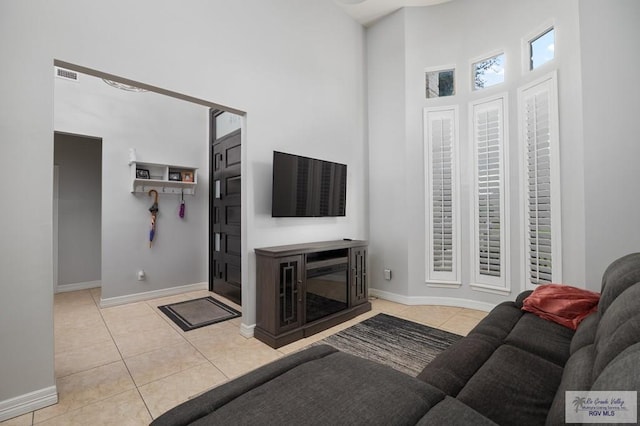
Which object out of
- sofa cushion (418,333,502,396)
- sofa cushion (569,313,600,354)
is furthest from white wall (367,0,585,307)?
sofa cushion (418,333,502,396)

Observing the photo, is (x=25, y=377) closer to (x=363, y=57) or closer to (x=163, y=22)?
(x=163, y=22)

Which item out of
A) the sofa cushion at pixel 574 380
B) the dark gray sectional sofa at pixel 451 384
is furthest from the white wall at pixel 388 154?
the sofa cushion at pixel 574 380

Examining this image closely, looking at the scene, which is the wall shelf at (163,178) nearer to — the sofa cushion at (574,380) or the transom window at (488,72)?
the transom window at (488,72)

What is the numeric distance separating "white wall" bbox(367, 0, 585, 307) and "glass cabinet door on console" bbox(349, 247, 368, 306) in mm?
650

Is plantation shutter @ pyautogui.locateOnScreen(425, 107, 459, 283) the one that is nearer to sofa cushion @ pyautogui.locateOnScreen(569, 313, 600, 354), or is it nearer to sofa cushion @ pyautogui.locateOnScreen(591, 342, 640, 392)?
sofa cushion @ pyautogui.locateOnScreen(569, 313, 600, 354)

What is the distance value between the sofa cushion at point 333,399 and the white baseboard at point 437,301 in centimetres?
306

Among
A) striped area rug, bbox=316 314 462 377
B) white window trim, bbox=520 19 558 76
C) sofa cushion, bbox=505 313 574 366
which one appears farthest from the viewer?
white window trim, bbox=520 19 558 76

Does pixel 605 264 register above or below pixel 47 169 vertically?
below

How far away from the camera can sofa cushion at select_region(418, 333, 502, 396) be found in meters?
1.22

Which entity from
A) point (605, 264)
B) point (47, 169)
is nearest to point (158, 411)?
point (47, 169)

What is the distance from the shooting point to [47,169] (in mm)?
1925

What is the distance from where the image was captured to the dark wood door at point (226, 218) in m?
4.03

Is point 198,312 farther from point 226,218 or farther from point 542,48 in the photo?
point 542,48

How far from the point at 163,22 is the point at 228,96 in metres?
0.74
